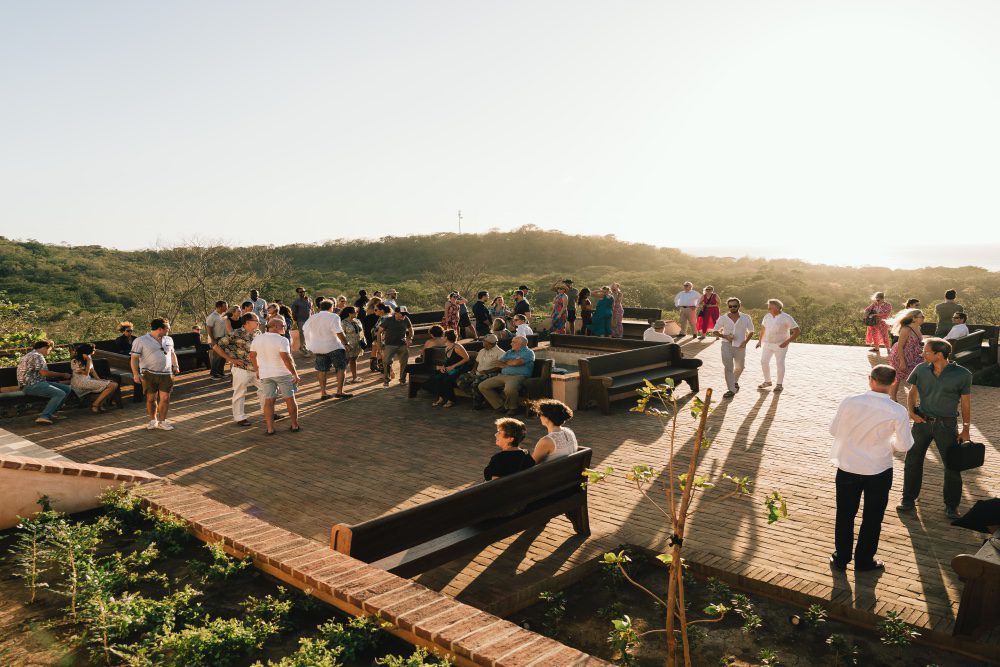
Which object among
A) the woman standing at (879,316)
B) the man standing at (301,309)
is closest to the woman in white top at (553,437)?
the man standing at (301,309)

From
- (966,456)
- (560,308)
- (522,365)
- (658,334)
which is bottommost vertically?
(966,456)

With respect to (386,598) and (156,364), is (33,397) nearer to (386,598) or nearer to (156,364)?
(156,364)

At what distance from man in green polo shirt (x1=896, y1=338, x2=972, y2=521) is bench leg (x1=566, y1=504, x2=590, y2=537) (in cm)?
299

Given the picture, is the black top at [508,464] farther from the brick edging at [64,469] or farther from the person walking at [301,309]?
the person walking at [301,309]

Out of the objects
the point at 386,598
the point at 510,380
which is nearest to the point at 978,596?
the point at 386,598

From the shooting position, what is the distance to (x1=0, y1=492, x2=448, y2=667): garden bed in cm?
320

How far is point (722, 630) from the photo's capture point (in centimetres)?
411

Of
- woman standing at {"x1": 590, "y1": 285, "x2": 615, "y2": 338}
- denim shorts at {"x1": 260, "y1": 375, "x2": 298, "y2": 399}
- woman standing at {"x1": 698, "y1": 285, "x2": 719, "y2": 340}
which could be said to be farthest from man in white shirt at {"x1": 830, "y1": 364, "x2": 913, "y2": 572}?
woman standing at {"x1": 698, "y1": 285, "x2": 719, "y2": 340}

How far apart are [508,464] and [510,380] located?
189 inches

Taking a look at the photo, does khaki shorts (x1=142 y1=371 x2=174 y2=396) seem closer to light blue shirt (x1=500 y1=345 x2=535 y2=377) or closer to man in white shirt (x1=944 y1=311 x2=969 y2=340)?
light blue shirt (x1=500 y1=345 x2=535 y2=377)

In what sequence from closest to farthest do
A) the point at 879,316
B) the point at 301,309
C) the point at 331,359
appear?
the point at 331,359 → the point at 879,316 → the point at 301,309

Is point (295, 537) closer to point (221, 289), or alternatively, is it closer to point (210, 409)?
point (210, 409)

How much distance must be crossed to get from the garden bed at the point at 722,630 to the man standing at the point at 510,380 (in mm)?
5386

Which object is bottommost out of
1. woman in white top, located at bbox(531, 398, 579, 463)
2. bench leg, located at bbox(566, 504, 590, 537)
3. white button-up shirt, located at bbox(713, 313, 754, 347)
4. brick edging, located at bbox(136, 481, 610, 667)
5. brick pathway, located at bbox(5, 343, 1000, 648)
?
brick pathway, located at bbox(5, 343, 1000, 648)
